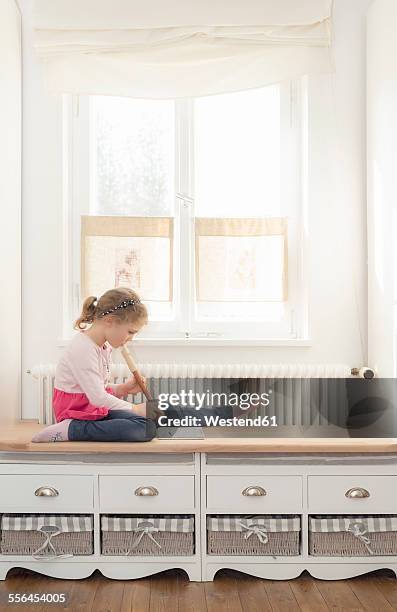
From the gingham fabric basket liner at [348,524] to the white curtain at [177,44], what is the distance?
1927 mm

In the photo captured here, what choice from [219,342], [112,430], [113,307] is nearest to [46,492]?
[112,430]

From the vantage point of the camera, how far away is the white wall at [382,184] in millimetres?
2957

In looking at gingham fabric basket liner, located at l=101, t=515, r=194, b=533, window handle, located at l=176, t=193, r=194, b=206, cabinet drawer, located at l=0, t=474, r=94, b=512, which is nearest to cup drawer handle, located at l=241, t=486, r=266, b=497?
gingham fabric basket liner, located at l=101, t=515, r=194, b=533

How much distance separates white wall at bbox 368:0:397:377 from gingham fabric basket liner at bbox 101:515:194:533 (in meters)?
1.10

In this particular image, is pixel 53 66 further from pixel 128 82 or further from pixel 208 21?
pixel 208 21

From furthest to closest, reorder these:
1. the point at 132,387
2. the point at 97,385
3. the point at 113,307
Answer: the point at 132,387 → the point at 113,307 → the point at 97,385

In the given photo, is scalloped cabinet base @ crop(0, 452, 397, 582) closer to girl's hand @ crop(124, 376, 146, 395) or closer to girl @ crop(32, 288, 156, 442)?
girl @ crop(32, 288, 156, 442)

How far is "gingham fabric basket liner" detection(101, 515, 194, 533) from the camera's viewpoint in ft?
8.39

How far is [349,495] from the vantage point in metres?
2.57

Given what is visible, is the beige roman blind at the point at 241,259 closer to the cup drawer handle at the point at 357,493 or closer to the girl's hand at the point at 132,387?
the girl's hand at the point at 132,387

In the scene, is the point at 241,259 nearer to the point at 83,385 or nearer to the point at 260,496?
the point at 83,385

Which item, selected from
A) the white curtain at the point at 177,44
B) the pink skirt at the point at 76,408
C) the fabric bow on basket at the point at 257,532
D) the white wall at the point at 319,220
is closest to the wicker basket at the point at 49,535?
the pink skirt at the point at 76,408

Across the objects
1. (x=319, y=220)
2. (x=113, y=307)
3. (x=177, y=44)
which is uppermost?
(x=177, y=44)

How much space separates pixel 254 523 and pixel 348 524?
0.34m
